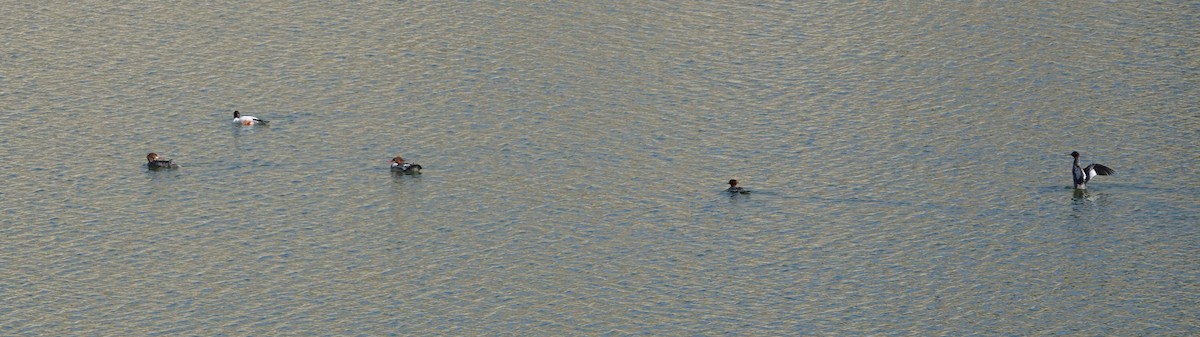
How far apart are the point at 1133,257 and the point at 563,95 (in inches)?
793

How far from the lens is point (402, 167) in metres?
53.9

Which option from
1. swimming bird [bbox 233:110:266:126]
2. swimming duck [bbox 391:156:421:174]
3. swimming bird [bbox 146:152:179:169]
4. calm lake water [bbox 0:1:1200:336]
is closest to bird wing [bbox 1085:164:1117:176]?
calm lake water [bbox 0:1:1200:336]

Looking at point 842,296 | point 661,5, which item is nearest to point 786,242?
point 842,296

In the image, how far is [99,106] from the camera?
60000 millimetres

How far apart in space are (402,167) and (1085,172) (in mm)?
19071

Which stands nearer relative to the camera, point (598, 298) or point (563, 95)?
point (598, 298)

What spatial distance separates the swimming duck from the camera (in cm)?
5391

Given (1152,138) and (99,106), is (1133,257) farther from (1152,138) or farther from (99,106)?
(99,106)

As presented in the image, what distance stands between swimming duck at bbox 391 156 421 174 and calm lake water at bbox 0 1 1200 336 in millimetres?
342

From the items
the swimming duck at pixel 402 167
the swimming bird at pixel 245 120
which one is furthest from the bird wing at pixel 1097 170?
the swimming bird at pixel 245 120

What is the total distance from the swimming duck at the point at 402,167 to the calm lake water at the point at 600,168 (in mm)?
342

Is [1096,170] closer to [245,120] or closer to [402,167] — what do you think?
[402,167]

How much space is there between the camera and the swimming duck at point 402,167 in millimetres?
53906

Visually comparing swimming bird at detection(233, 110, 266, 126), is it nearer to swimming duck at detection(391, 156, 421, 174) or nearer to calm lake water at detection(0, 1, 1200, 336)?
calm lake water at detection(0, 1, 1200, 336)
